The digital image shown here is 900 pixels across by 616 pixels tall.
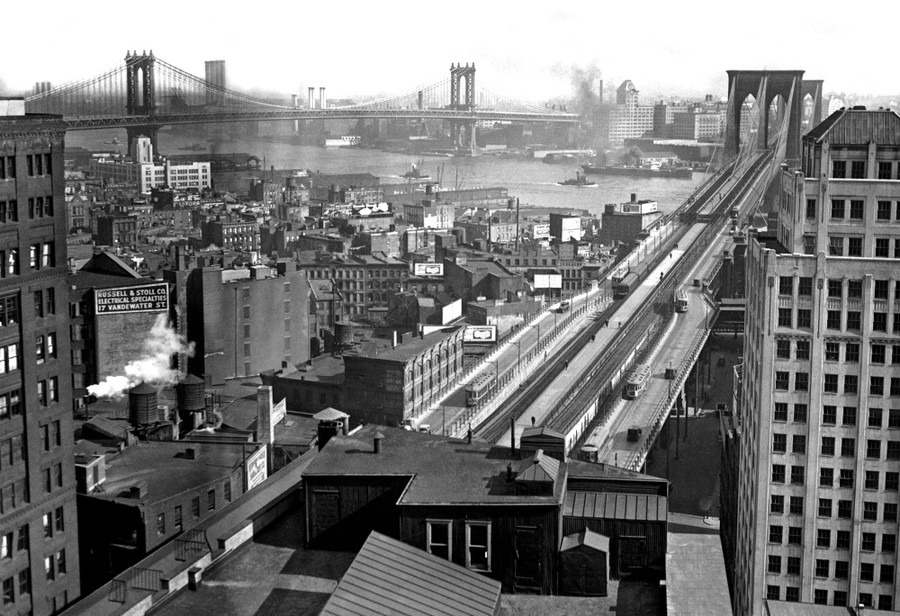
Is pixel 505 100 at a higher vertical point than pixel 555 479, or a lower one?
higher

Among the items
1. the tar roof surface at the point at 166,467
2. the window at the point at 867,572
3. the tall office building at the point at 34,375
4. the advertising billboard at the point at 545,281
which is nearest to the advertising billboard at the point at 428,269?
the advertising billboard at the point at 545,281

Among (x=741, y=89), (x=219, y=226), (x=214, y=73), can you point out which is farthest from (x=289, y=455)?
(x=741, y=89)

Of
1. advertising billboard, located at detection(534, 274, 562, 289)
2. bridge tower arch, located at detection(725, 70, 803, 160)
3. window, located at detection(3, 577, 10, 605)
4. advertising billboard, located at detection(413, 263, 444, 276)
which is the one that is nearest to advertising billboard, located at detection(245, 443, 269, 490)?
window, located at detection(3, 577, 10, 605)

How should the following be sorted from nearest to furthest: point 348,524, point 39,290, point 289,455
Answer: point 348,524
point 39,290
point 289,455

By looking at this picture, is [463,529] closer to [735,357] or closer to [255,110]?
[735,357]

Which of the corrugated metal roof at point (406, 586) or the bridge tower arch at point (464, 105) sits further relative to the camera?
the bridge tower arch at point (464, 105)

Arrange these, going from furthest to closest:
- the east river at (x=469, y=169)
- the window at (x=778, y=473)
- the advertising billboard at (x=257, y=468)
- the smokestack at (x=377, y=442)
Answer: the east river at (x=469, y=169), the advertising billboard at (x=257, y=468), the window at (x=778, y=473), the smokestack at (x=377, y=442)

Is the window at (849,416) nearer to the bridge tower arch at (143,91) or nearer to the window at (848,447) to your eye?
the window at (848,447)
